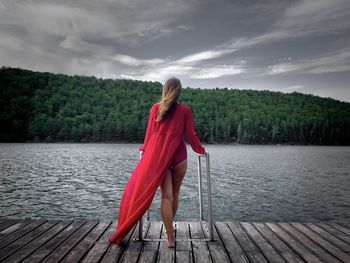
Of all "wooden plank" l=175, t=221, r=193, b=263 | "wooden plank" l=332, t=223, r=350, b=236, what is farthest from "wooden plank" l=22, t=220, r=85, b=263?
"wooden plank" l=332, t=223, r=350, b=236

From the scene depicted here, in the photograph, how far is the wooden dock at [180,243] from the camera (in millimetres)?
3047

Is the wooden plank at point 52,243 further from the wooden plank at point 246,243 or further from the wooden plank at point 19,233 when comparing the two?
the wooden plank at point 246,243

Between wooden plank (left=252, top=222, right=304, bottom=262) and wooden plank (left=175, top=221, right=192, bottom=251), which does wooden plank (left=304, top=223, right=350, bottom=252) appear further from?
wooden plank (left=175, top=221, right=192, bottom=251)

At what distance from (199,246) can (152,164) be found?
3.78 feet

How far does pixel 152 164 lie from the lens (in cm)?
320

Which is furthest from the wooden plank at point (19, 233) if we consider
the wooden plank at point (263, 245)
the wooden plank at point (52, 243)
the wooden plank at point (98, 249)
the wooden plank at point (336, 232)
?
the wooden plank at point (336, 232)

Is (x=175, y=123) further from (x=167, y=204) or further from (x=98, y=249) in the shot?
(x=98, y=249)

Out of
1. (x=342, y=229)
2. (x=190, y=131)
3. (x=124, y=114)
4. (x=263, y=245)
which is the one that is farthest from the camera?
(x=124, y=114)

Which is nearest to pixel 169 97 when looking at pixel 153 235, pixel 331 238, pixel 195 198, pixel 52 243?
pixel 153 235

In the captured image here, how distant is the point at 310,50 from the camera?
94.2 meters

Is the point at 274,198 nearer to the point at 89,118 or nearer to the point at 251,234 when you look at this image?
the point at 251,234

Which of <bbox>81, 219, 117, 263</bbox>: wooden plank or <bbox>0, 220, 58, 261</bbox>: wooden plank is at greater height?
<bbox>81, 219, 117, 263</bbox>: wooden plank

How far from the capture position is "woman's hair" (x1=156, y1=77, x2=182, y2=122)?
3174 millimetres

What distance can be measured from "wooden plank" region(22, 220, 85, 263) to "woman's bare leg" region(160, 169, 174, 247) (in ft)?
4.37
